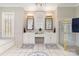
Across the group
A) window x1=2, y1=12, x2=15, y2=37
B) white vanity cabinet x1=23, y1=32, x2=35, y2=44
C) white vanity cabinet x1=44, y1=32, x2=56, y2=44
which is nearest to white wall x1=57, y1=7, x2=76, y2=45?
white vanity cabinet x1=44, y1=32, x2=56, y2=44

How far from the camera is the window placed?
2250mm

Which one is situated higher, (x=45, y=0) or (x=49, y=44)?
(x=45, y=0)

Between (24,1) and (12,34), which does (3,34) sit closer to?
(12,34)

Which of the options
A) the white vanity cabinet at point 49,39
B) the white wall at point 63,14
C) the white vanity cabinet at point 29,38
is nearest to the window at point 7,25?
the white vanity cabinet at point 29,38

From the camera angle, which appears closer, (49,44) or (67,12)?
(67,12)

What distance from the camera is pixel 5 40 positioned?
2287mm

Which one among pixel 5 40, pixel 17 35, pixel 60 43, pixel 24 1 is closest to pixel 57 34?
pixel 60 43

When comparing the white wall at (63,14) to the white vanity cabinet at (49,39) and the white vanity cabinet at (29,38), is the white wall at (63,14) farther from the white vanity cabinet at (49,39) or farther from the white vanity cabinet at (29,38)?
the white vanity cabinet at (29,38)

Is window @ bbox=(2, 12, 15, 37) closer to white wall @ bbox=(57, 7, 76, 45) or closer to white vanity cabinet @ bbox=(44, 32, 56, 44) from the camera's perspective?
white vanity cabinet @ bbox=(44, 32, 56, 44)

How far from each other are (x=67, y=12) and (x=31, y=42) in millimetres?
988

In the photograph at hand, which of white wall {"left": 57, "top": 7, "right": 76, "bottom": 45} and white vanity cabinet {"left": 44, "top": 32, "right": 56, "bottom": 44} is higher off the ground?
white wall {"left": 57, "top": 7, "right": 76, "bottom": 45}

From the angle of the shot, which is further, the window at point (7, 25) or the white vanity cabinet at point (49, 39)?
the white vanity cabinet at point (49, 39)

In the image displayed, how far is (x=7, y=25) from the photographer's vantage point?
2.35 metres

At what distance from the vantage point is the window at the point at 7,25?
225 centimetres
